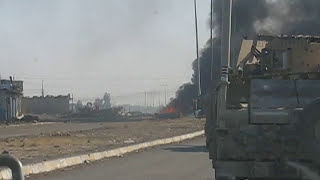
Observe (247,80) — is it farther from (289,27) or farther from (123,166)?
(289,27)

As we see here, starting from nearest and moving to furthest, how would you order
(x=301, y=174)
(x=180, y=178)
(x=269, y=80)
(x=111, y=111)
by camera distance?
1. (x=301, y=174)
2. (x=269, y=80)
3. (x=180, y=178)
4. (x=111, y=111)

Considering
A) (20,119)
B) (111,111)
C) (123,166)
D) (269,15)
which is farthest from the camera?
(111,111)

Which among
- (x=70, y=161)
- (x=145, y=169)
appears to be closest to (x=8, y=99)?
(x=70, y=161)

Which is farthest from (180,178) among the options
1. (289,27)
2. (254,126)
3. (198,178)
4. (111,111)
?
(111,111)

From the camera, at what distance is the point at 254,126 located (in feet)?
26.0

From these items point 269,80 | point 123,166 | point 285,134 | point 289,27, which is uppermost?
point 289,27

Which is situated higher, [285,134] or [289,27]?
[289,27]

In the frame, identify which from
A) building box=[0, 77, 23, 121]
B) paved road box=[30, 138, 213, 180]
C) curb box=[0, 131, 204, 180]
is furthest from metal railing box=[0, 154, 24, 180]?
building box=[0, 77, 23, 121]

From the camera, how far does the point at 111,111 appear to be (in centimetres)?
9856

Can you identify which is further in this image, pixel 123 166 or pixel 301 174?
pixel 123 166

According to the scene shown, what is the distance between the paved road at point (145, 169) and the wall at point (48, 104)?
10227 centimetres

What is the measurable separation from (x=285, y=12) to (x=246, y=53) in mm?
34821

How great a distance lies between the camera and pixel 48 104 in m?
124

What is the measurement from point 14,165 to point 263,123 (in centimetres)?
406
